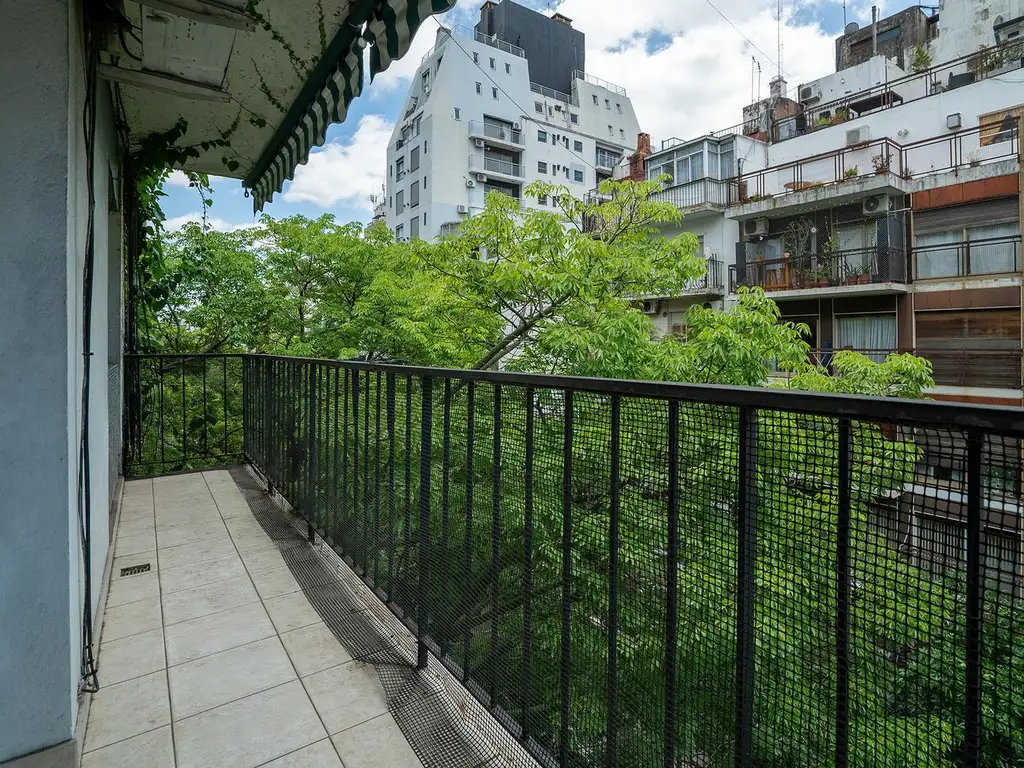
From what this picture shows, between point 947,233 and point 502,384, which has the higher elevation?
point 947,233

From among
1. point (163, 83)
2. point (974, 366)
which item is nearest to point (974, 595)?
point (163, 83)

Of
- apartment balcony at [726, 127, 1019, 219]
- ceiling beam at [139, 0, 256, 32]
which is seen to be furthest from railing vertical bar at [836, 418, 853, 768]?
apartment balcony at [726, 127, 1019, 219]

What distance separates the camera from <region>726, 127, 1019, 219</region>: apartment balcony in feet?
33.9

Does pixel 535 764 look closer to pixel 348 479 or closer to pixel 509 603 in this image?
pixel 509 603

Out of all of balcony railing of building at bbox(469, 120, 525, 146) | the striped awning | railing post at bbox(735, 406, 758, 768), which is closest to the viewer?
railing post at bbox(735, 406, 758, 768)

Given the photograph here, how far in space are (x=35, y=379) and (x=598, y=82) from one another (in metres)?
33.9

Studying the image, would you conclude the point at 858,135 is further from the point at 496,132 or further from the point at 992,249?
the point at 496,132

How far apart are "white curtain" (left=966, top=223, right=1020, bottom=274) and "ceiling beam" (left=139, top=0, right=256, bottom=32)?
12444 millimetres

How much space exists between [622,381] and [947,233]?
13.0 meters

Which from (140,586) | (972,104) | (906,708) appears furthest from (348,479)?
(972,104)

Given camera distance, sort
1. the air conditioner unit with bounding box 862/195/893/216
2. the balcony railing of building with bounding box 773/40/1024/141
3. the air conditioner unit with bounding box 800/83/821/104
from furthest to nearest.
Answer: the air conditioner unit with bounding box 800/83/821/104 < the balcony railing of building with bounding box 773/40/1024/141 < the air conditioner unit with bounding box 862/195/893/216

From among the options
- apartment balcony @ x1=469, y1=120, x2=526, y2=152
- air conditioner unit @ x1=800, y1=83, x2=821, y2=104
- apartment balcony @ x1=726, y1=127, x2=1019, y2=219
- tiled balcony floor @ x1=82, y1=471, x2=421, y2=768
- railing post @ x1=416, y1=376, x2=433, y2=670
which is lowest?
tiled balcony floor @ x1=82, y1=471, x2=421, y2=768

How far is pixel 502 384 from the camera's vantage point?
136 cm

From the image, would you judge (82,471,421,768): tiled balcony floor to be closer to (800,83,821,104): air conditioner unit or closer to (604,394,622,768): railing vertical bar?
(604,394,622,768): railing vertical bar
